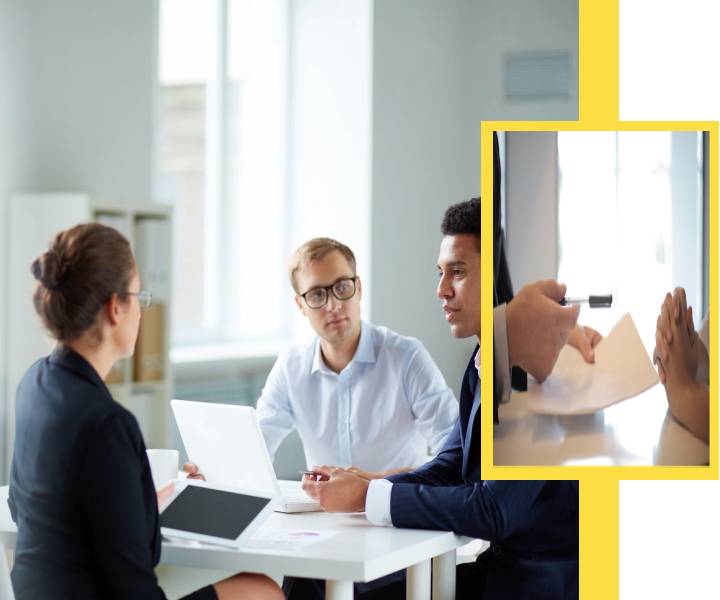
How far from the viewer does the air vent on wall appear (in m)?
5.70

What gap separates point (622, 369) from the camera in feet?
4.56

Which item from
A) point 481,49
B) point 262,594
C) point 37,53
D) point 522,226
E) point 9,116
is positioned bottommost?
point 262,594

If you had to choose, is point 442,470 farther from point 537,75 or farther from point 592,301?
point 537,75

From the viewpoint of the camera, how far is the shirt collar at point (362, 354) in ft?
8.59

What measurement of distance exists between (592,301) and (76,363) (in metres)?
0.82

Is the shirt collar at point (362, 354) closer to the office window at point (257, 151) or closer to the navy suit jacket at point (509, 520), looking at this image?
the navy suit jacket at point (509, 520)

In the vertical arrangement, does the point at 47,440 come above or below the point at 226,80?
below

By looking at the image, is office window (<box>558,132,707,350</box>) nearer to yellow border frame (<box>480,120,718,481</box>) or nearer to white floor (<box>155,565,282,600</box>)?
yellow border frame (<box>480,120,718,481</box>)

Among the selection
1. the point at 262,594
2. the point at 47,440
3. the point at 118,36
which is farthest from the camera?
the point at 118,36

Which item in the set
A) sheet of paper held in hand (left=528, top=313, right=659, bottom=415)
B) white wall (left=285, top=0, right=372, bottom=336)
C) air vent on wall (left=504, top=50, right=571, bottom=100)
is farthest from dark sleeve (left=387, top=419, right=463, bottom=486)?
air vent on wall (left=504, top=50, right=571, bottom=100)

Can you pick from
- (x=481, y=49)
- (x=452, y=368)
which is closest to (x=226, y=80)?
(x=481, y=49)

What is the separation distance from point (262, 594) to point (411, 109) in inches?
160

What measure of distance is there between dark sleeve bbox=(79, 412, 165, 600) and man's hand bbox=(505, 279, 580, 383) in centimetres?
61

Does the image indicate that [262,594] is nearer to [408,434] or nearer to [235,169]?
[408,434]
